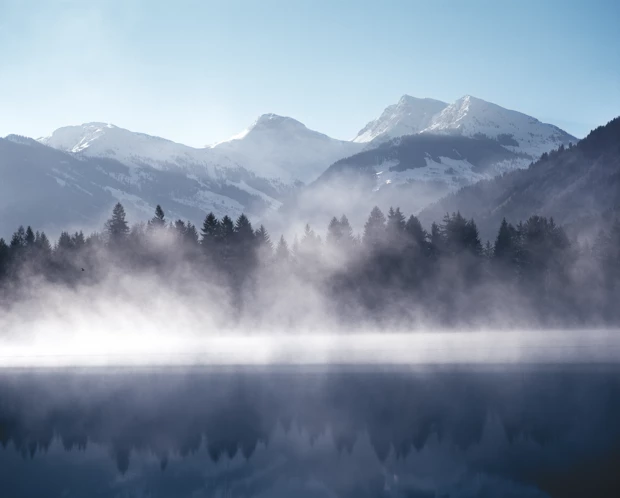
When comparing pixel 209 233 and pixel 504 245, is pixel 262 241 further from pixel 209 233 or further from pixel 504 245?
pixel 504 245

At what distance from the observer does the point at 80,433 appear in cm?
2161

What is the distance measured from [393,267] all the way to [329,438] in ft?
220

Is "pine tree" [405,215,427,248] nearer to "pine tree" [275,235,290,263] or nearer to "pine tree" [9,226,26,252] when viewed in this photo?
"pine tree" [275,235,290,263]

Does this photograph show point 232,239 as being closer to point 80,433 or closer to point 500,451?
point 80,433

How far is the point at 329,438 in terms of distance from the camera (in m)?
19.1

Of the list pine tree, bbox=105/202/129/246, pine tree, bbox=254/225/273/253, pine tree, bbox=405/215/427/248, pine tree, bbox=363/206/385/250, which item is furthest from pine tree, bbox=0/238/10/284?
pine tree, bbox=405/215/427/248

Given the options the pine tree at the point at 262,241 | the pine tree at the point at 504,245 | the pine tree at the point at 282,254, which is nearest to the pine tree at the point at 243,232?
the pine tree at the point at 262,241

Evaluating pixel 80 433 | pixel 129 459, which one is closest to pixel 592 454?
pixel 129 459

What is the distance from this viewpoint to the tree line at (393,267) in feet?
269

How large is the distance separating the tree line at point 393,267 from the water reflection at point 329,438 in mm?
52714

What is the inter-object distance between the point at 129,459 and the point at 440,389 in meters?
13.7

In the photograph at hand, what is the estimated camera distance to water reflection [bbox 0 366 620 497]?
48.4 feet

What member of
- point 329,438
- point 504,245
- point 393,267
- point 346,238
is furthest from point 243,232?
point 329,438

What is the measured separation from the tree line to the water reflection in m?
52.7
